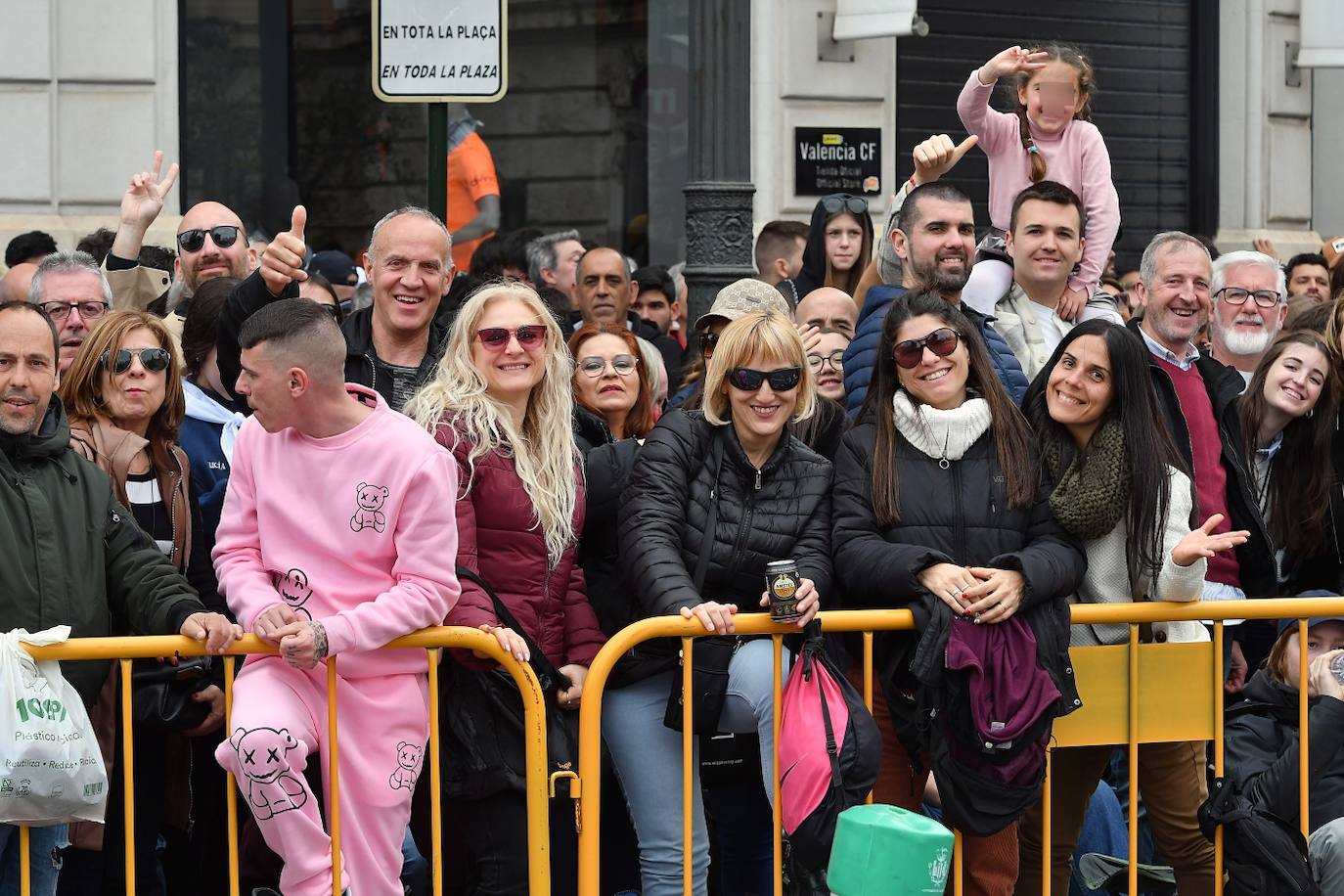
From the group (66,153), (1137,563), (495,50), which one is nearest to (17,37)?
(66,153)

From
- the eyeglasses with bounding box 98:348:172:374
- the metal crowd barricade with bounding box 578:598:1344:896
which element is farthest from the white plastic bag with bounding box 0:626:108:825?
the metal crowd barricade with bounding box 578:598:1344:896

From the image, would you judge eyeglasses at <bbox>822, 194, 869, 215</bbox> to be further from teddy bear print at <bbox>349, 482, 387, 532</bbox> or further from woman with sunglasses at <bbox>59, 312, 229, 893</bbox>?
teddy bear print at <bbox>349, 482, 387, 532</bbox>

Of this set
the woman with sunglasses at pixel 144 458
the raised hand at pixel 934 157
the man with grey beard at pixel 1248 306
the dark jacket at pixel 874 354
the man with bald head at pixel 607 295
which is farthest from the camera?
the man with bald head at pixel 607 295

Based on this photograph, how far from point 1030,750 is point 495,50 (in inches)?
115

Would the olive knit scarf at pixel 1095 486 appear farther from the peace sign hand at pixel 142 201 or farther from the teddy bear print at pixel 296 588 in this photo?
the peace sign hand at pixel 142 201

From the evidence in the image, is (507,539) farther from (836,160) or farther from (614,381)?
(836,160)

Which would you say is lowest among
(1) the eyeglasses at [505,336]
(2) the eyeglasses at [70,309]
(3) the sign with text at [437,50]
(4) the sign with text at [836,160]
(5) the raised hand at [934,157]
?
(1) the eyeglasses at [505,336]

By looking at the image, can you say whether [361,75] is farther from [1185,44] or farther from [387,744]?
[387,744]

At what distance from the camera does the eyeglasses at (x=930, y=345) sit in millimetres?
5504

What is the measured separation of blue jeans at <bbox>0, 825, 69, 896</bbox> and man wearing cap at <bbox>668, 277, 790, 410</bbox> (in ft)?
8.13

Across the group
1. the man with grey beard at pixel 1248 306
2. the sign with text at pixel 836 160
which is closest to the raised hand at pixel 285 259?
the man with grey beard at pixel 1248 306

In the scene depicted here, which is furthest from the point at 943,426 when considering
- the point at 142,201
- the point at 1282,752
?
the point at 142,201

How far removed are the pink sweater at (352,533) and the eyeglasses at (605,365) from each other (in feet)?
3.92

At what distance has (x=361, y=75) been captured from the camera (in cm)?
1338
